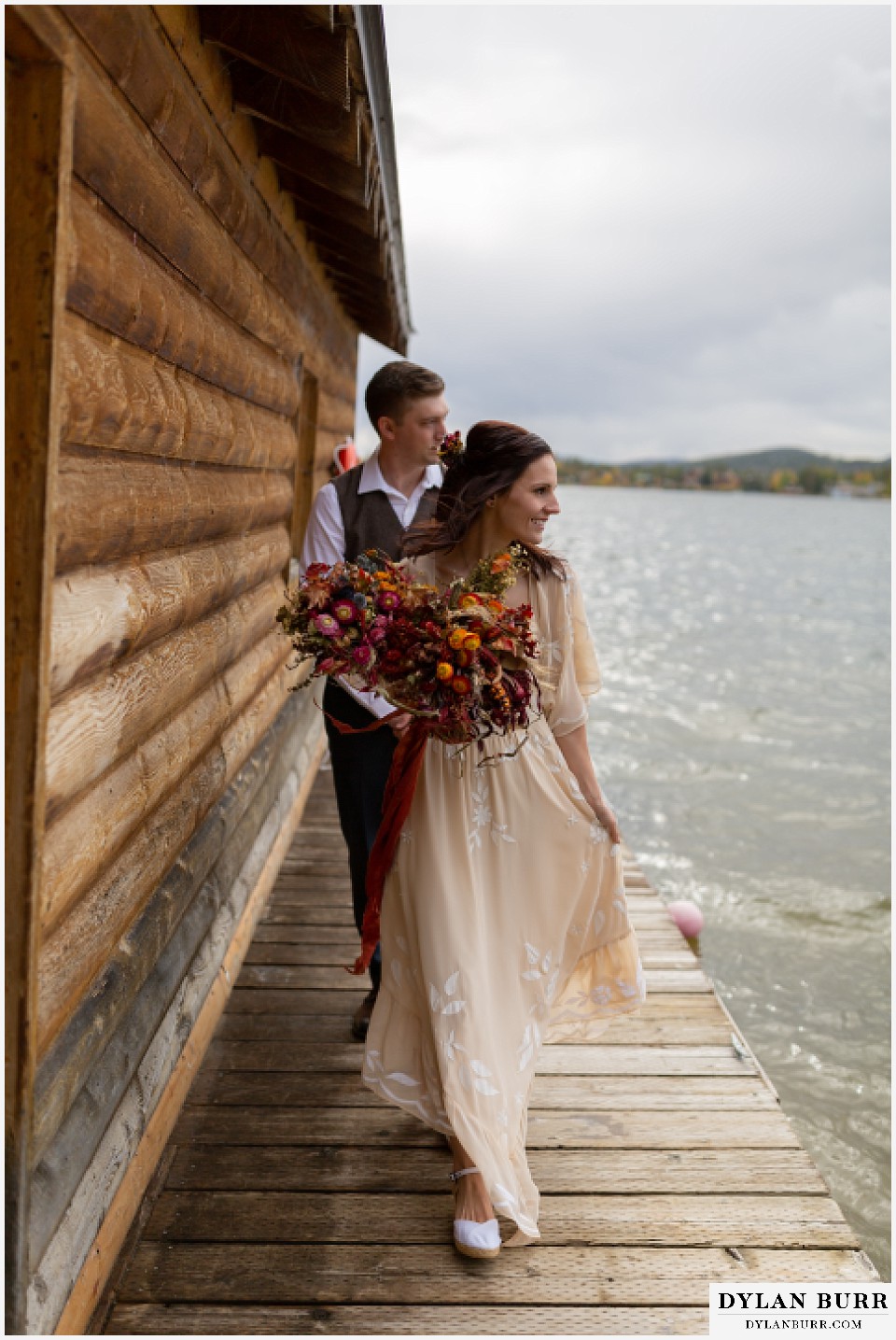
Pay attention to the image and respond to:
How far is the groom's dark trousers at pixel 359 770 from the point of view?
3.68m

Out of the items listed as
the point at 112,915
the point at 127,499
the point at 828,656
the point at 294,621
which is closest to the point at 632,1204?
the point at 112,915

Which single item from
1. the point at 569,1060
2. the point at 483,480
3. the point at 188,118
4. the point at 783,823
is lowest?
the point at 783,823

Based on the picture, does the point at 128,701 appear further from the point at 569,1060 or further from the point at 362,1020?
the point at 569,1060

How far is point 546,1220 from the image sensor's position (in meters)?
2.97

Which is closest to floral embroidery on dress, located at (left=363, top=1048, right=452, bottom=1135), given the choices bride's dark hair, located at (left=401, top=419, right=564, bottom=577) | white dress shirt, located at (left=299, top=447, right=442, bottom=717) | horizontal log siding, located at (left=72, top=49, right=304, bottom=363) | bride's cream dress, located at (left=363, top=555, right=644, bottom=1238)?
bride's cream dress, located at (left=363, top=555, right=644, bottom=1238)

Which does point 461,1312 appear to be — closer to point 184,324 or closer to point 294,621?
point 294,621

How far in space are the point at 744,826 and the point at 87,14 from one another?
9788 millimetres

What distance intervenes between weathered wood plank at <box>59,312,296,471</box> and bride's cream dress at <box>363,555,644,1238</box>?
2.60 feet

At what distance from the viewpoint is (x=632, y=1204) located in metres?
3.05

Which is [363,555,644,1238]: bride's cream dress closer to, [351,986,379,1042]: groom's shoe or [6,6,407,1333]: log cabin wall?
[6,6,407,1333]: log cabin wall

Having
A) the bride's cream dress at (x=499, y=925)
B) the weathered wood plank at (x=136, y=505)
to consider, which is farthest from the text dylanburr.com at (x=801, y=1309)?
the weathered wood plank at (x=136, y=505)

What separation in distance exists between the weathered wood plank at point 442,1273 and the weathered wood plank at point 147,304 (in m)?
2.23

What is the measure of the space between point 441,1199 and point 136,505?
2064 mm

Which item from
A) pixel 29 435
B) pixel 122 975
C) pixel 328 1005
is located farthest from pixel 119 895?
pixel 328 1005
